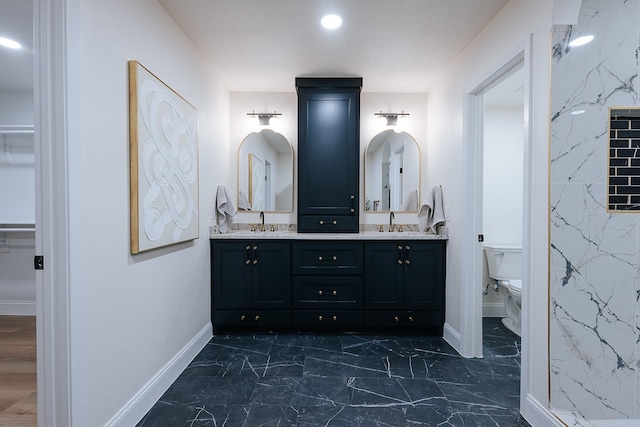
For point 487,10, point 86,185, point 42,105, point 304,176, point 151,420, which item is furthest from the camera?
point 304,176

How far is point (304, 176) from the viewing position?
3.07 metres

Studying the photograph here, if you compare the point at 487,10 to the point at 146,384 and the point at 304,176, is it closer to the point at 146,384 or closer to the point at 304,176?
the point at 304,176

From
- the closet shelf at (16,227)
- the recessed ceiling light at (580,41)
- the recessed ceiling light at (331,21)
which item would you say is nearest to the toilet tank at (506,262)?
the recessed ceiling light at (580,41)

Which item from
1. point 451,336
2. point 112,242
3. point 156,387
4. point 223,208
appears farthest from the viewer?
point 223,208

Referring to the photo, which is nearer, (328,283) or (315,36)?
(315,36)

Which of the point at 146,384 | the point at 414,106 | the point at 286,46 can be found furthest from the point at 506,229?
the point at 146,384

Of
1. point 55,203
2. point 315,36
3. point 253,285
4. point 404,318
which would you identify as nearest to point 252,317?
point 253,285

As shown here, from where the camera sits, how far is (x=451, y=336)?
2693 mm

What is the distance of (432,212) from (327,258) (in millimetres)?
1118

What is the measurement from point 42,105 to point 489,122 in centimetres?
380

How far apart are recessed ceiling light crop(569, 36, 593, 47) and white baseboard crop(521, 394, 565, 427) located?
1.89 meters

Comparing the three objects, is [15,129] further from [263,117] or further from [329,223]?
[329,223]

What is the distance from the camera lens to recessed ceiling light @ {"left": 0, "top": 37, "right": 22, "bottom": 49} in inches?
92.3

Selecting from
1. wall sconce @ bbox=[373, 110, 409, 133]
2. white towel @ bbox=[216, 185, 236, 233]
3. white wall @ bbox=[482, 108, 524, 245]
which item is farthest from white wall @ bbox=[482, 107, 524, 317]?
white towel @ bbox=[216, 185, 236, 233]
